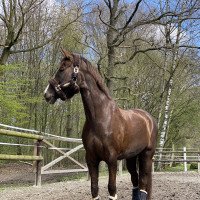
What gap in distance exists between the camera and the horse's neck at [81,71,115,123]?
13.5ft

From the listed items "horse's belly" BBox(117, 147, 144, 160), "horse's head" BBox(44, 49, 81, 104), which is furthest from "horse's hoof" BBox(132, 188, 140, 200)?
"horse's head" BBox(44, 49, 81, 104)

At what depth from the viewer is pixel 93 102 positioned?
4.16 m

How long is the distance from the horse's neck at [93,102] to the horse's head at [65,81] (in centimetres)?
13

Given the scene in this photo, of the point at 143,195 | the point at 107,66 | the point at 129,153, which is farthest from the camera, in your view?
the point at 107,66

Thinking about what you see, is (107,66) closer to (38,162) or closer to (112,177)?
(38,162)

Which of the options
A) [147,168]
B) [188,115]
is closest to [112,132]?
[147,168]

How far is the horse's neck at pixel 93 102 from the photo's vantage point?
13.5 feet

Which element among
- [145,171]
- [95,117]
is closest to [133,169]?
[145,171]

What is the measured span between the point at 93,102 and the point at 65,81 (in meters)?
0.40

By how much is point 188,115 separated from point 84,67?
77.5 ft

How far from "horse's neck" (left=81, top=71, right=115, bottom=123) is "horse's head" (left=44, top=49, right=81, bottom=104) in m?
0.13

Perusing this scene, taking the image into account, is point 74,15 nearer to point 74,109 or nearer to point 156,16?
point 156,16

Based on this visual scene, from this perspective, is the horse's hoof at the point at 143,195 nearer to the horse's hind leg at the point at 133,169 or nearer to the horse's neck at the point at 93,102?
the horse's hind leg at the point at 133,169

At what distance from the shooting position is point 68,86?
4.03m
